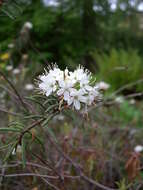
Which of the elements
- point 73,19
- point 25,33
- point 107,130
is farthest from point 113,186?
point 73,19

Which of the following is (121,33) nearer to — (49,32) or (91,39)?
(91,39)

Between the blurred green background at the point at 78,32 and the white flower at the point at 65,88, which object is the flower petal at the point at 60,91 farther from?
the blurred green background at the point at 78,32

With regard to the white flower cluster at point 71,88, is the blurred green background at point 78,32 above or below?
above

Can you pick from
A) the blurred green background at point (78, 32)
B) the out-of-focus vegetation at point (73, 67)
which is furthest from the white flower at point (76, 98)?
the blurred green background at point (78, 32)

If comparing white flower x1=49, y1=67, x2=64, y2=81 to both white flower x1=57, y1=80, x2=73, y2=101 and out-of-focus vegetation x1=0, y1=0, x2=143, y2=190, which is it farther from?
out-of-focus vegetation x1=0, y1=0, x2=143, y2=190

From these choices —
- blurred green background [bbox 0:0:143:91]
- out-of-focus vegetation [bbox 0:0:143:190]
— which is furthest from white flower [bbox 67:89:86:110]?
blurred green background [bbox 0:0:143:91]

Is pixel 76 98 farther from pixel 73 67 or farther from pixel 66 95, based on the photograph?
pixel 73 67
